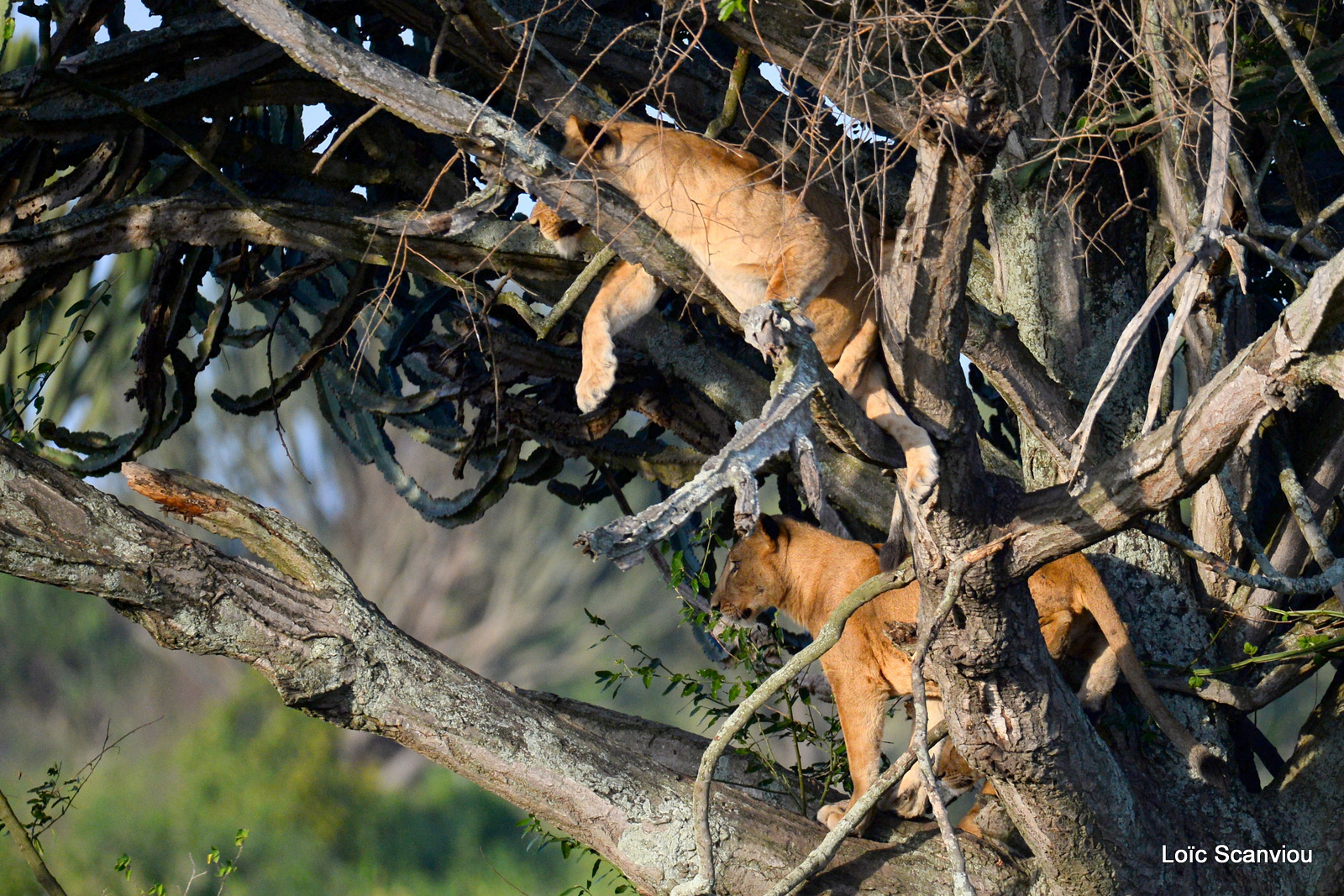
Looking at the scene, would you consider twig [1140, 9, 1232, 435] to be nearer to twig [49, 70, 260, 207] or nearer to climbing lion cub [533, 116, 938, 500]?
climbing lion cub [533, 116, 938, 500]

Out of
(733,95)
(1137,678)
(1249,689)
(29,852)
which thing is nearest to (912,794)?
(1137,678)

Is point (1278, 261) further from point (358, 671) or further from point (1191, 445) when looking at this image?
point (358, 671)

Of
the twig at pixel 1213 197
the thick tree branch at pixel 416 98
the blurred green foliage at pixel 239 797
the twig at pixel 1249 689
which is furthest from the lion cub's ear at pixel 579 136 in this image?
the blurred green foliage at pixel 239 797

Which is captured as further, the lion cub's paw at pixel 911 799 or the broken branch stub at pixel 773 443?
the lion cub's paw at pixel 911 799

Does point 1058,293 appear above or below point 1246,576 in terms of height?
above

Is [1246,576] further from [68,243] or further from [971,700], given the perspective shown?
[68,243]

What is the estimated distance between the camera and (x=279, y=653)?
2611 millimetres

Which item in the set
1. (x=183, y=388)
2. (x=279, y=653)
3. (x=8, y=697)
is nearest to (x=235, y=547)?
(x=8, y=697)

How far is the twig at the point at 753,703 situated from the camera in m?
2.44

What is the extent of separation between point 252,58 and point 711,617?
2515 millimetres

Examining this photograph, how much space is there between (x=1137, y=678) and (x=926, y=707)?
1194mm

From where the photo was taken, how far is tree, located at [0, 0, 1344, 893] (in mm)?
2137

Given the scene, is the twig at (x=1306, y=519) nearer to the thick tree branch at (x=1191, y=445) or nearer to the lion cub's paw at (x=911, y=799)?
the thick tree branch at (x=1191, y=445)

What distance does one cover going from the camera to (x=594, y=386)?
3.19 m
